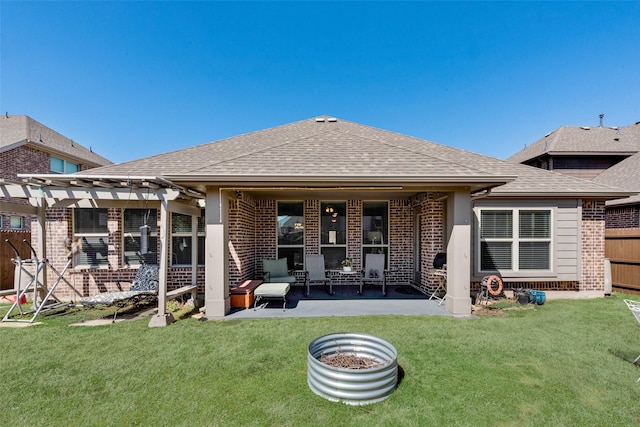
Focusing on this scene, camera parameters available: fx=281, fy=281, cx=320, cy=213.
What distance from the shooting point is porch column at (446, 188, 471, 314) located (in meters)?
5.79

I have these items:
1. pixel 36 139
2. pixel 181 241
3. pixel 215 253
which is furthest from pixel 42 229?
pixel 36 139

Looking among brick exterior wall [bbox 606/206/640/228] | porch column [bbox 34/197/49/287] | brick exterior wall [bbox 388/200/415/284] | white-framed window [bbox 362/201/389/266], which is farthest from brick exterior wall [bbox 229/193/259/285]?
brick exterior wall [bbox 606/206/640/228]

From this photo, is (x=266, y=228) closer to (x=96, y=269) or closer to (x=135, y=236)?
(x=135, y=236)

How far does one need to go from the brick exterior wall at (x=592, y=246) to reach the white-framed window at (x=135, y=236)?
11419 mm

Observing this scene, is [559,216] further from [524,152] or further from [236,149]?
[524,152]

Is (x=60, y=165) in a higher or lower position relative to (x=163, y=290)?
higher

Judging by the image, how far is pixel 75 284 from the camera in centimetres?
714

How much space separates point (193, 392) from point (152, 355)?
4.46ft

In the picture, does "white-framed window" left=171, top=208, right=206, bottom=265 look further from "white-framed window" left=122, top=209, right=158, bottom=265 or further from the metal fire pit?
the metal fire pit

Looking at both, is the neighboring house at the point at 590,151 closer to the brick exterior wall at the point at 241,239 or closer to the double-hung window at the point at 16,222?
the brick exterior wall at the point at 241,239

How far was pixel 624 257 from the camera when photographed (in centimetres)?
837

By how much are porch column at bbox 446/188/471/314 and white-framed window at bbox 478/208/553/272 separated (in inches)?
66.1

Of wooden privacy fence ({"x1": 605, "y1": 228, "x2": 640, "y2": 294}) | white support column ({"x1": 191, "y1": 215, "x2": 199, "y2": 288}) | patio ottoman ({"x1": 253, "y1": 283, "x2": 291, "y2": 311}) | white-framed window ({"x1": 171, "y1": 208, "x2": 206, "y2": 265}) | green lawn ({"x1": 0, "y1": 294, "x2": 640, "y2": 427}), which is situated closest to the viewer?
green lawn ({"x1": 0, "y1": 294, "x2": 640, "y2": 427})

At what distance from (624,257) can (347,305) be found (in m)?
8.67
